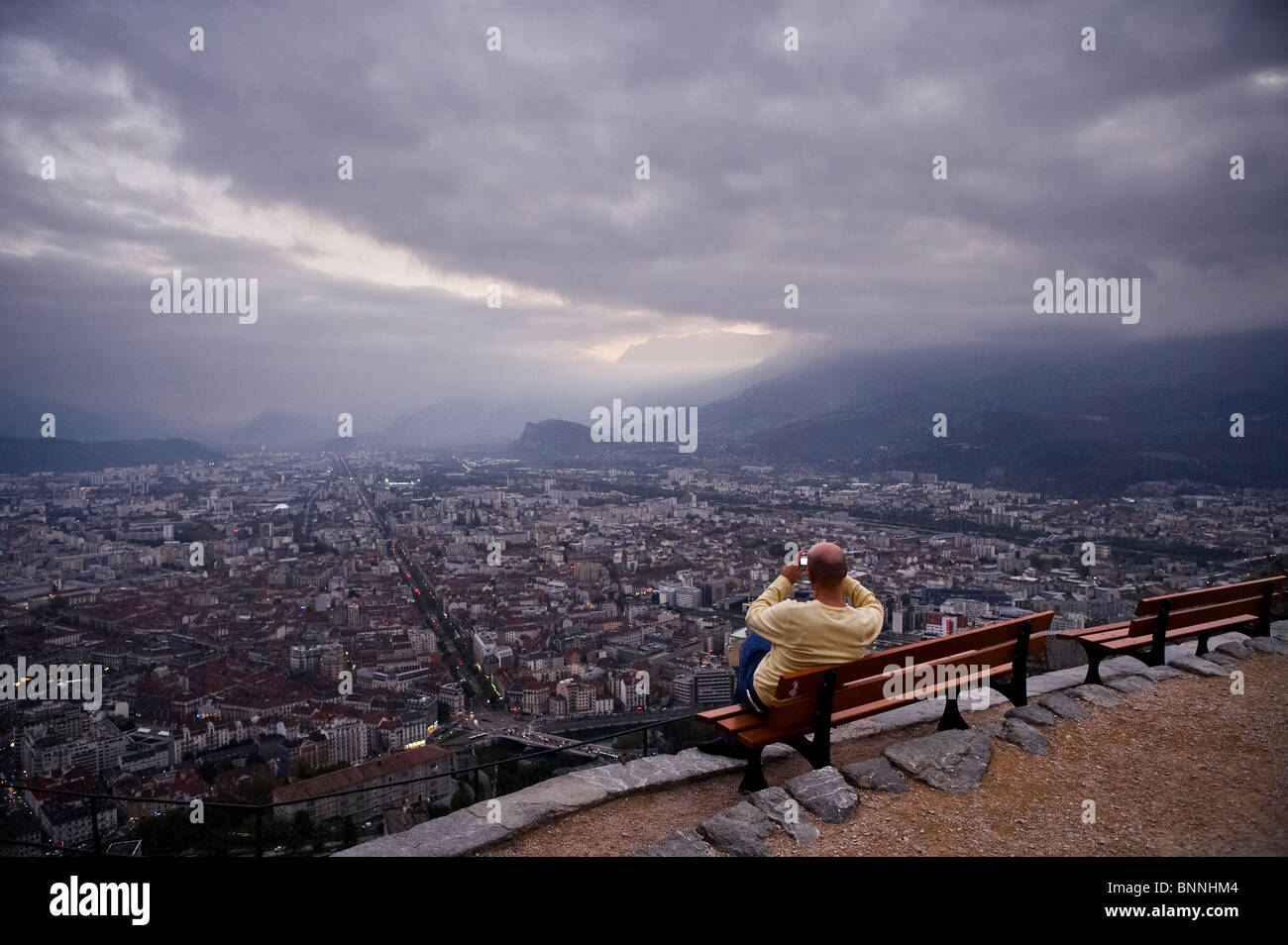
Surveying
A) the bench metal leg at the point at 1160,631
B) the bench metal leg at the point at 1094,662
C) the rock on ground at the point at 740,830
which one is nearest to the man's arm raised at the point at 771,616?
the rock on ground at the point at 740,830

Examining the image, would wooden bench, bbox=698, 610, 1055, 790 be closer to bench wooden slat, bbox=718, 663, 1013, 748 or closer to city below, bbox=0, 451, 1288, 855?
bench wooden slat, bbox=718, 663, 1013, 748

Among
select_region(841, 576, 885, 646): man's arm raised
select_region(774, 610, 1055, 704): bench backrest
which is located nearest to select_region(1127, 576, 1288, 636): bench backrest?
select_region(774, 610, 1055, 704): bench backrest

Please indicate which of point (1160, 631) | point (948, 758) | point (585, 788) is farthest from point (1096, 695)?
point (585, 788)

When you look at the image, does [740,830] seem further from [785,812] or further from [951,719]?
[951,719]

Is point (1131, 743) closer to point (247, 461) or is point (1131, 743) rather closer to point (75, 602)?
point (75, 602)

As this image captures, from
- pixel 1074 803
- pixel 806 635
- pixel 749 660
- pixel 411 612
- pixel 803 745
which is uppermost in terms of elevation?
pixel 806 635

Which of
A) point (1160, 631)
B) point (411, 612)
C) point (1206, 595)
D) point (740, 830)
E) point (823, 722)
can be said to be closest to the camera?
point (740, 830)
